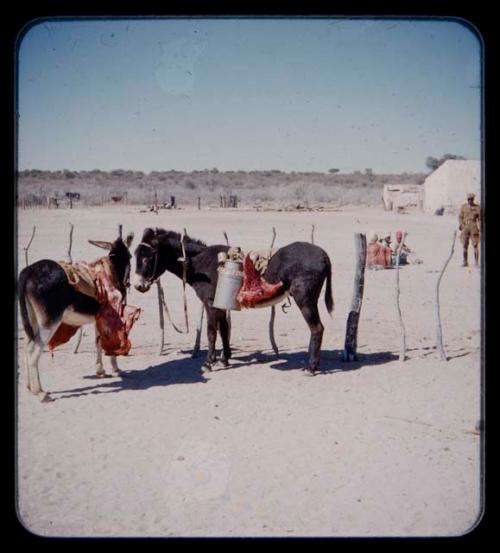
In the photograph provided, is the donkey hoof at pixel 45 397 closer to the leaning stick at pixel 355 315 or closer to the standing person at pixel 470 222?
the leaning stick at pixel 355 315

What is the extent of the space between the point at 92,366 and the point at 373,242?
1085cm

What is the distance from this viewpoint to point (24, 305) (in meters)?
6.42

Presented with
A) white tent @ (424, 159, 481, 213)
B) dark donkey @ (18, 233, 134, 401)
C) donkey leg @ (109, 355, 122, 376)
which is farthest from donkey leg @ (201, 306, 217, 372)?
white tent @ (424, 159, 481, 213)

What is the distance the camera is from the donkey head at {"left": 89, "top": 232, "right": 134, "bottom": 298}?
23.6 feet

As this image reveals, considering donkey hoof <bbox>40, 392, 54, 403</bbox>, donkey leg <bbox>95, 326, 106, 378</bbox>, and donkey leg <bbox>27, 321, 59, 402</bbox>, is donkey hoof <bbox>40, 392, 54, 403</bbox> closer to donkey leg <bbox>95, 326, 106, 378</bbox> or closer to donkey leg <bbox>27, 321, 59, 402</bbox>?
donkey leg <bbox>27, 321, 59, 402</bbox>

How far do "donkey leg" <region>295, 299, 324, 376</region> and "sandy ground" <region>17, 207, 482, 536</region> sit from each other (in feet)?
0.51

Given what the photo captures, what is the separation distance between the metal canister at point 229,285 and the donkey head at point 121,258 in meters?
1.14

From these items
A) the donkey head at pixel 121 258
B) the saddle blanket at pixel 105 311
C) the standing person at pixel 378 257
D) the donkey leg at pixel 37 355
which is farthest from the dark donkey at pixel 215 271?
the standing person at pixel 378 257

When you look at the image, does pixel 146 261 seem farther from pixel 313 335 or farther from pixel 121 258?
pixel 313 335

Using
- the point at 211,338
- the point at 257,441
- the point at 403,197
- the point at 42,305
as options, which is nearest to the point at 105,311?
the point at 42,305

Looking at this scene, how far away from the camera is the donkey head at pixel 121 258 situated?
7.18 m
